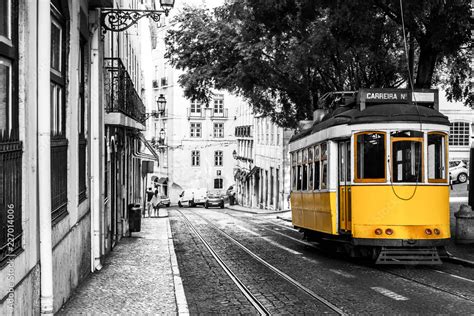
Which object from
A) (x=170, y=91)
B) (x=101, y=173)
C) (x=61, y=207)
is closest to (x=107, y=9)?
(x=101, y=173)

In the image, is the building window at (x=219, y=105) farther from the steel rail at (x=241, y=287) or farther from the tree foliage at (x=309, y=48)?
the steel rail at (x=241, y=287)

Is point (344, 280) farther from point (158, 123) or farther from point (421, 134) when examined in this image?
point (158, 123)

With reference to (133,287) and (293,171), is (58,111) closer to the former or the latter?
(133,287)

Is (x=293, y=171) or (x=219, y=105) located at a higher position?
(x=219, y=105)

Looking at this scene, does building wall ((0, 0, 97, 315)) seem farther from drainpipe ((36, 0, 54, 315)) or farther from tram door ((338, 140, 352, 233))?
tram door ((338, 140, 352, 233))

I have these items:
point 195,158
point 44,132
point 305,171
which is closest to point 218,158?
point 195,158

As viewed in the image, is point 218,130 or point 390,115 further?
point 218,130

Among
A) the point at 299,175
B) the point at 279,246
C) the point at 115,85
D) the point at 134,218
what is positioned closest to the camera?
the point at 115,85

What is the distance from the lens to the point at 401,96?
15.0 m

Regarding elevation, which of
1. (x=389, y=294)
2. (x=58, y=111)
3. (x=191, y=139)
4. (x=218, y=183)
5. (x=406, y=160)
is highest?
(x=191, y=139)

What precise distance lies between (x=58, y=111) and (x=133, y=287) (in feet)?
10.6

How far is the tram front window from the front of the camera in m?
14.1

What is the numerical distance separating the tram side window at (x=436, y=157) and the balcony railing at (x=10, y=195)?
9.23 metres

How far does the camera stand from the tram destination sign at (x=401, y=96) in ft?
48.9
